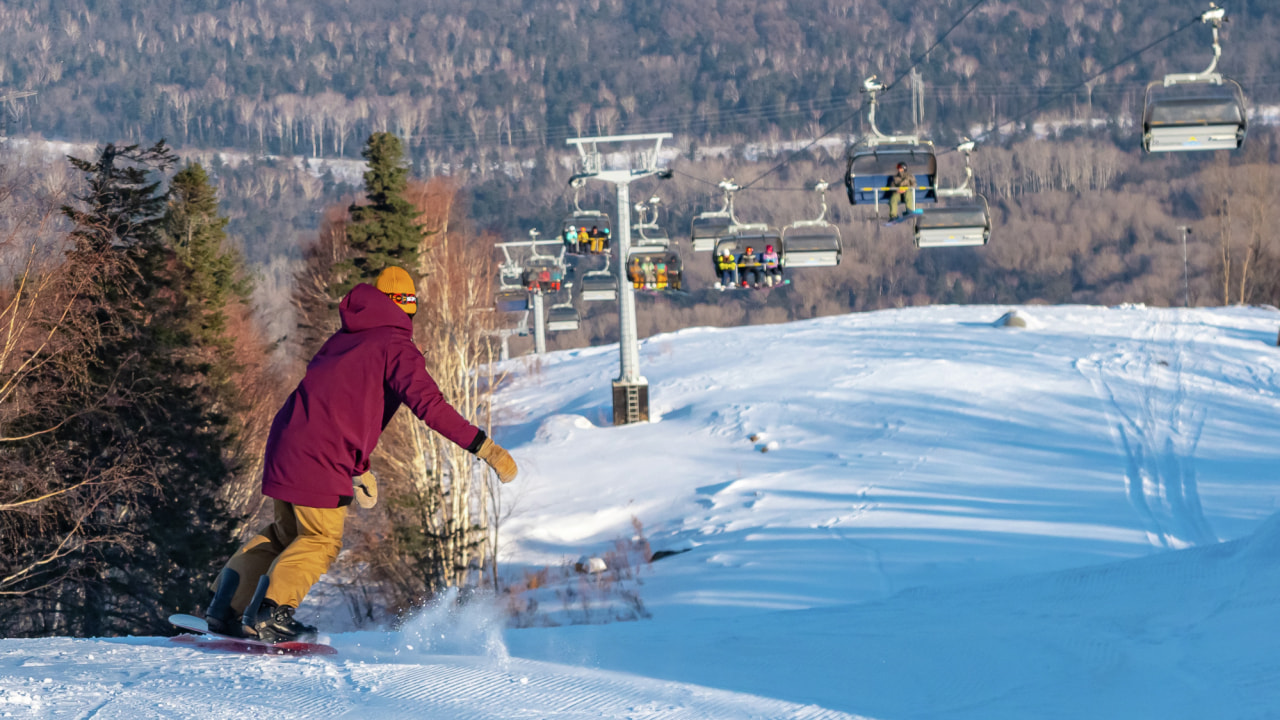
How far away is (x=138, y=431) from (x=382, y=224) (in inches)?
447

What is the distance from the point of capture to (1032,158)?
151m

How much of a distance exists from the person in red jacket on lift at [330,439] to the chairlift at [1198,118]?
10417mm

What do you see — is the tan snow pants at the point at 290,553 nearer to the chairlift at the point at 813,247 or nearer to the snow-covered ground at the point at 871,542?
the snow-covered ground at the point at 871,542

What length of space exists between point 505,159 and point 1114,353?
377 ft

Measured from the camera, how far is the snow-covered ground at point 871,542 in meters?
4.24

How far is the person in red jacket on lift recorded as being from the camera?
484 cm

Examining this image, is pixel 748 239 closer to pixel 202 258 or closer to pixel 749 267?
pixel 749 267

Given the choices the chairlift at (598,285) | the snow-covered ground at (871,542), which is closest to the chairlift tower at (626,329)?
the chairlift at (598,285)

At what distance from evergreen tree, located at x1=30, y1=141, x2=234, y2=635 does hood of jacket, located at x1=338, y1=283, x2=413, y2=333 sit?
10907mm

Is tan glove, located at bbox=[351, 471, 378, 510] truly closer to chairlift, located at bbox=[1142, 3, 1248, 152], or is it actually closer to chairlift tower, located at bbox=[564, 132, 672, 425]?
chairlift, located at bbox=[1142, 3, 1248, 152]

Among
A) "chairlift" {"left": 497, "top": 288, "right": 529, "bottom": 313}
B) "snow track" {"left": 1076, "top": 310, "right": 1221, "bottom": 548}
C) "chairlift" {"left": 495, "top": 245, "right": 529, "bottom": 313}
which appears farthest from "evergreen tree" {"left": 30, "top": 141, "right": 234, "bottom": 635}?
"chairlift" {"left": 497, "top": 288, "right": 529, "bottom": 313}

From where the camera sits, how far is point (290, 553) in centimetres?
498

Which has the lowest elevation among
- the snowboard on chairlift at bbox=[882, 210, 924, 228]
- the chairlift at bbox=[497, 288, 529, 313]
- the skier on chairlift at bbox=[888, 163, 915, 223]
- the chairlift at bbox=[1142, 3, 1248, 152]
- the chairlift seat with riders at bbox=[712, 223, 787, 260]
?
the chairlift at bbox=[497, 288, 529, 313]

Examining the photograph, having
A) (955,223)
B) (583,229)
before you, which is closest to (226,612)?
(955,223)
